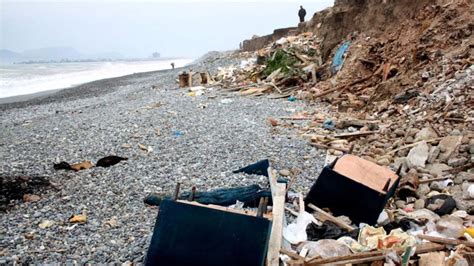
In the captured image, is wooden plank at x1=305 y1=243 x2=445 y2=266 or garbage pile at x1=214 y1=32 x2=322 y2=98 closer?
wooden plank at x1=305 y1=243 x2=445 y2=266

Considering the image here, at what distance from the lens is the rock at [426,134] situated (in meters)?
7.03

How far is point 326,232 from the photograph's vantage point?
4508 mm

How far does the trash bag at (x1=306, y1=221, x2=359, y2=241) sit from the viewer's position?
438 centimetres

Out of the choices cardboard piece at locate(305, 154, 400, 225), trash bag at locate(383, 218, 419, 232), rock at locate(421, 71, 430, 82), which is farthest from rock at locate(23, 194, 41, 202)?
rock at locate(421, 71, 430, 82)

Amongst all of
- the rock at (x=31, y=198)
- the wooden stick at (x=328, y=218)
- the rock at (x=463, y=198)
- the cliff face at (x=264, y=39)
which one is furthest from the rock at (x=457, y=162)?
the cliff face at (x=264, y=39)

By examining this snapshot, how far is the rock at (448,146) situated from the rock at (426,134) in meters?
0.40

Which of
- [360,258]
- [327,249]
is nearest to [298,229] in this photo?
[327,249]

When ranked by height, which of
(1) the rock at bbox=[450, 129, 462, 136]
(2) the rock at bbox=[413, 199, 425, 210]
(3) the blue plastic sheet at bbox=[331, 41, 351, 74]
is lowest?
(2) the rock at bbox=[413, 199, 425, 210]

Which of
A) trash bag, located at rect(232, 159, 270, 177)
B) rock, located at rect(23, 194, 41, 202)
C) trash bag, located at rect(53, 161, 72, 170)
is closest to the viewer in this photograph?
rock, located at rect(23, 194, 41, 202)

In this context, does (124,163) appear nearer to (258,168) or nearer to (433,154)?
(258,168)

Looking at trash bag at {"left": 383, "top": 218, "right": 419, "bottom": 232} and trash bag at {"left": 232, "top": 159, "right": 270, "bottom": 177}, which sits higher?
trash bag at {"left": 232, "top": 159, "right": 270, "bottom": 177}

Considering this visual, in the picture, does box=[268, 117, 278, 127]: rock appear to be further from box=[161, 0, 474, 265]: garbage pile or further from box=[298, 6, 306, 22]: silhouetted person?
box=[298, 6, 306, 22]: silhouetted person

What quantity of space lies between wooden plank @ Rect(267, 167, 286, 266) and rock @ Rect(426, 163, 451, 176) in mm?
2405

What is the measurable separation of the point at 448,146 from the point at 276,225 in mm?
3779
